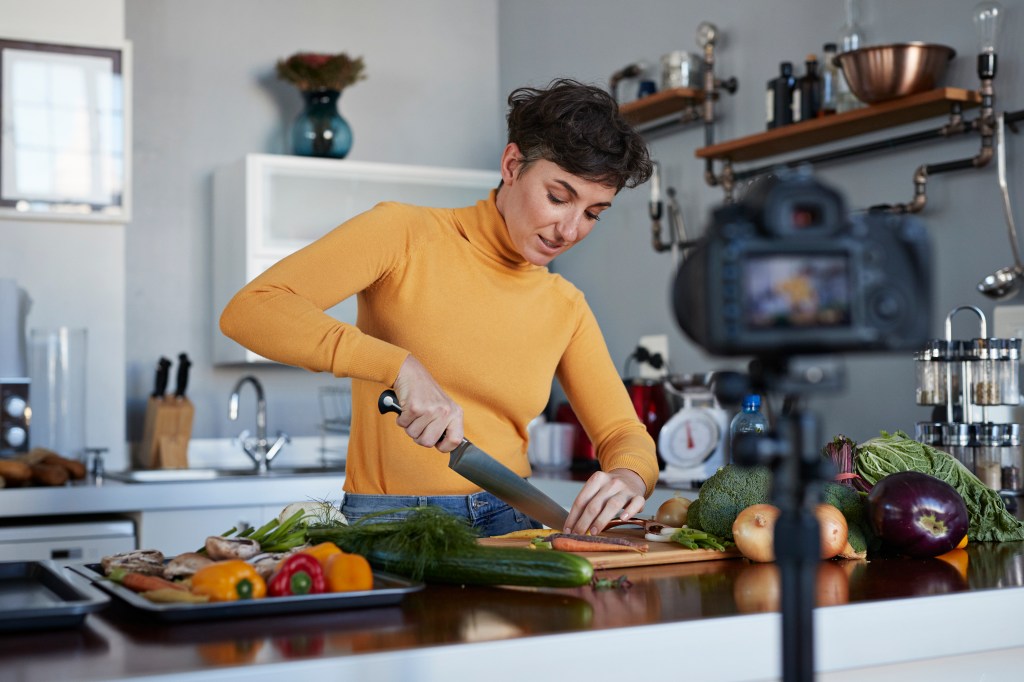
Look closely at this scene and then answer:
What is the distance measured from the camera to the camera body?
27.9 inches

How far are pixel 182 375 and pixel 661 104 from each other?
170 cm

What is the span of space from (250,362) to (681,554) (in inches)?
103

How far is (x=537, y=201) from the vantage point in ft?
5.86

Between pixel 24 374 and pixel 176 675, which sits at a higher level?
pixel 24 374

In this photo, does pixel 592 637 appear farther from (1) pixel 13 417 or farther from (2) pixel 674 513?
(1) pixel 13 417

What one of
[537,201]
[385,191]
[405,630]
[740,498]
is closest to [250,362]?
[385,191]

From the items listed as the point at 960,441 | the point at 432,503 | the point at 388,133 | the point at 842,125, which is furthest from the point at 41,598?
the point at 388,133

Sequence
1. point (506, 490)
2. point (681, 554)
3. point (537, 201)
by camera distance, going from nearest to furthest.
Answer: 1. point (681, 554)
2. point (506, 490)
3. point (537, 201)

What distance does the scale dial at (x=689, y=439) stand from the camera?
9.68ft

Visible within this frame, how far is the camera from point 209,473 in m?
3.76

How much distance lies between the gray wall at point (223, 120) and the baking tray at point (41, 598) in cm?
262

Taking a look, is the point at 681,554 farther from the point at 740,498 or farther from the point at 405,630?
the point at 405,630

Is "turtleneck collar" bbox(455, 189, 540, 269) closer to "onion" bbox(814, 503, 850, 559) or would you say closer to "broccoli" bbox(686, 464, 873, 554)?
"broccoli" bbox(686, 464, 873, 554)

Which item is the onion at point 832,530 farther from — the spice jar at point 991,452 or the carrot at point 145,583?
the spice jar at point 991,452
